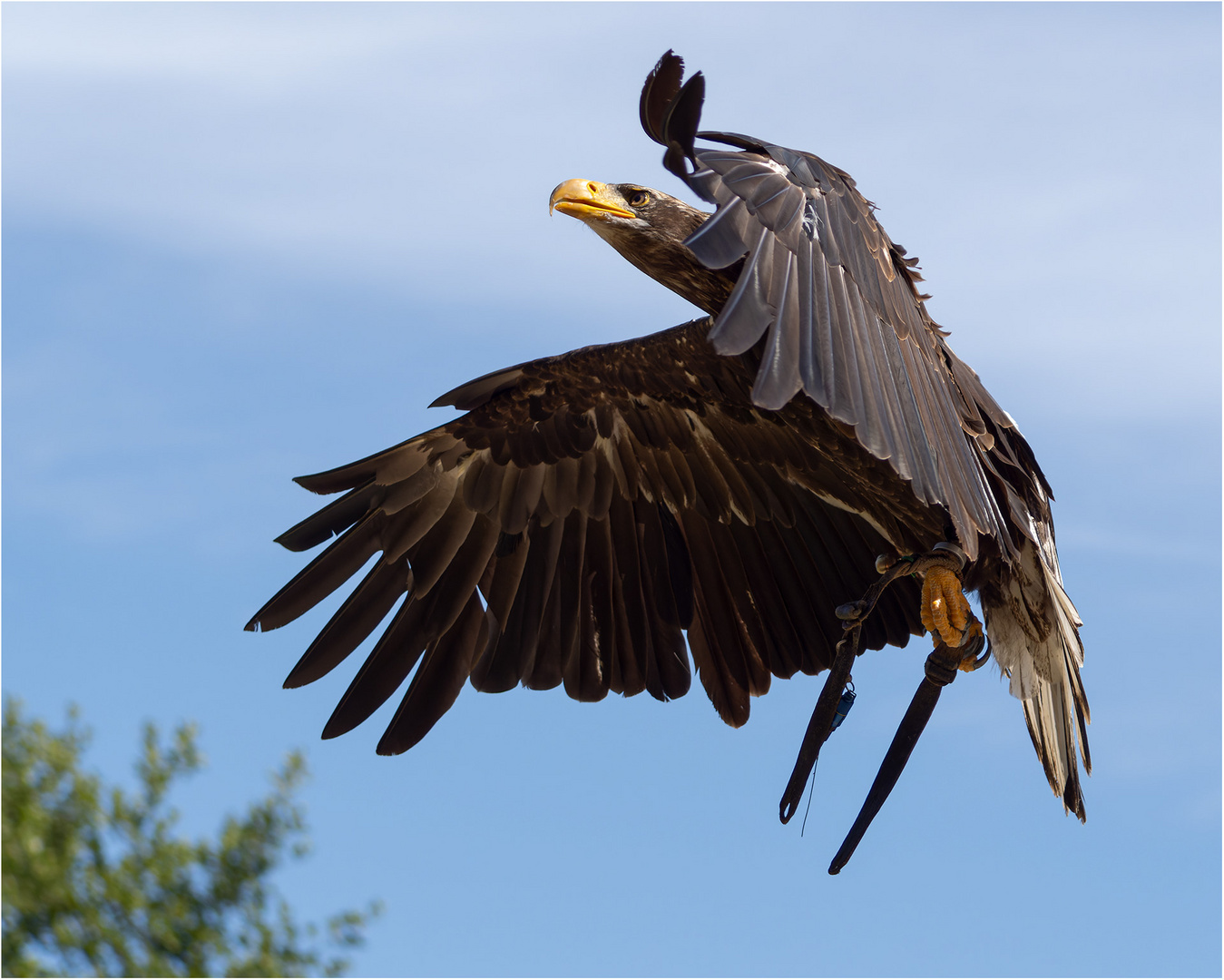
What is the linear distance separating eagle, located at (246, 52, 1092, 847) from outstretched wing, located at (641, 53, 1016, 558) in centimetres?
61

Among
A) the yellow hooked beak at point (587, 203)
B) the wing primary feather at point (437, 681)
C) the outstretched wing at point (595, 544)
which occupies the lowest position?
the wing primary feather at point (437, 681)

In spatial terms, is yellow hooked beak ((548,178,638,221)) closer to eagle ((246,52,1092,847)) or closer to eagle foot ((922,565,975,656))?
eagle ((246,52,1092,847))

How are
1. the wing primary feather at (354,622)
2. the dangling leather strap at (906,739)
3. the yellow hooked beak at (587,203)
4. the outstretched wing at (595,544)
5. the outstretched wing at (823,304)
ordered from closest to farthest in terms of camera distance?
the outstretched wing at (823,304) → the dangling leather strap at (906,739) → the yellow hooked beak at (587,203) → the wing primary feather at (354,622) → the outstretched wing at (595,544)

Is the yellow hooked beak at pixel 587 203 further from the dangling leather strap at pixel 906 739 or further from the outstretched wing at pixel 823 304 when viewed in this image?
the dangling leather strap at pixel 906 739

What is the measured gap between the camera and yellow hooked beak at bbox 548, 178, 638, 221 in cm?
557

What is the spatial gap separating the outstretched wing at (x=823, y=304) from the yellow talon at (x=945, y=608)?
79 centimetres

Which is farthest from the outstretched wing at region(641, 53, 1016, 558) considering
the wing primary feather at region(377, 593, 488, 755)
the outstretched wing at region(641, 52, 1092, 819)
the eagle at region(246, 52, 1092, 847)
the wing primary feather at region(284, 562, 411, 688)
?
the wing primary feather at region(284, 562, 411, 688)

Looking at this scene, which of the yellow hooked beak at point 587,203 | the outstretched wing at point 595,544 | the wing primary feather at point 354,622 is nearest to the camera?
the yellow hooked beak at point 587,203

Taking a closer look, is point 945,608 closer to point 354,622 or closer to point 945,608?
point 945,608

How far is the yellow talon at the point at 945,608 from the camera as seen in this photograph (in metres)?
5.57

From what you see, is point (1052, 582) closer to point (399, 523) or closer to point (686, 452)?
point (686, 452)

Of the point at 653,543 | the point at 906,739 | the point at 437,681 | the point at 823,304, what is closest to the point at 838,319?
the point at 823,304

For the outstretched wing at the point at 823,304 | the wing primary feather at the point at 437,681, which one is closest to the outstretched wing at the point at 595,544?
the wing primary feather at the point at 437,681

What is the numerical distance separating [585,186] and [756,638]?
6.79ft
